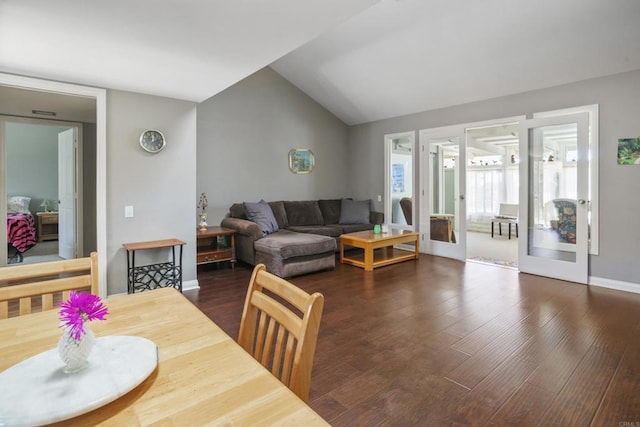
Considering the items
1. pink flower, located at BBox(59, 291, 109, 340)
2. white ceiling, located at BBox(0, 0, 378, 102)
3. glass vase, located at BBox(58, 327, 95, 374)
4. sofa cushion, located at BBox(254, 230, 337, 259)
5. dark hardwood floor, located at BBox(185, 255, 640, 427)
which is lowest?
dark hardwood floor, located at BBox(185, 255, 640, 427)

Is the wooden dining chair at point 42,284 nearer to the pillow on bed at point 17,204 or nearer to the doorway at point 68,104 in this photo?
the doorway at point 68,104

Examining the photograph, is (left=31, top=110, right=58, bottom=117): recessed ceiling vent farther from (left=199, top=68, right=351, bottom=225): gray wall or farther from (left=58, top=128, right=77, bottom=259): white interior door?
(left=199, top=68, right=351, bottom=225): gray wall

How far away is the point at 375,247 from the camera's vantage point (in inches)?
191

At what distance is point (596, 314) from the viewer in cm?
311

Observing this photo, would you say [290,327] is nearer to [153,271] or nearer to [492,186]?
[153,271]

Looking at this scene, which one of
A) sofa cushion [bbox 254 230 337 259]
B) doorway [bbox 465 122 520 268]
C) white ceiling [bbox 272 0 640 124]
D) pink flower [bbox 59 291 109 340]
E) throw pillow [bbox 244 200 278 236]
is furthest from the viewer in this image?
doorway [bbox 465 122 520 268]

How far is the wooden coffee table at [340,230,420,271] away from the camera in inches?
185

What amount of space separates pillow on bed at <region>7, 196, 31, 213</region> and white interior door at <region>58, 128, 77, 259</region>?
2.30 metres

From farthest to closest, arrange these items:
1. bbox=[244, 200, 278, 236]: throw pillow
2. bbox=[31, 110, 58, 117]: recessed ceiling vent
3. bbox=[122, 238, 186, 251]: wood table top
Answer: bbox=[244, 200, 278, 236]: throw pillow < bbox=[31, 110, 58, 117]: recessed ceiling vent < bbox=[122, 238, 186, 251]: wood table top

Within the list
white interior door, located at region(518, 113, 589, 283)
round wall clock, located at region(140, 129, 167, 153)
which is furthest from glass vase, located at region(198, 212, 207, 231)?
white interior door, located at region(518, 113, 589, 283)

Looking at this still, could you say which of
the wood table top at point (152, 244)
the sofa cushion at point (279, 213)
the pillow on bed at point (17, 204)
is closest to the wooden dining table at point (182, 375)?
the wood table top at point (152, 244)

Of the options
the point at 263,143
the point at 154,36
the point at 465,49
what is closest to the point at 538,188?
the point at 465,49

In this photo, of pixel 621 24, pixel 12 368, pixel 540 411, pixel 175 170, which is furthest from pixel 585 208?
pixel 12 368

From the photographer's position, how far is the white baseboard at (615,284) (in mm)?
3781
